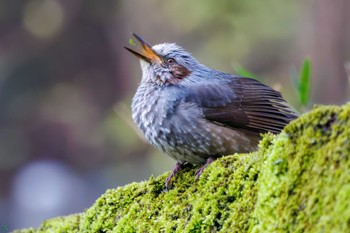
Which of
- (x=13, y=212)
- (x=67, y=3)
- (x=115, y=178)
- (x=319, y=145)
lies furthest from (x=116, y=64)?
(x=319, y=145)

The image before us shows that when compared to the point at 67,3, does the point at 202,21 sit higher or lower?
lower

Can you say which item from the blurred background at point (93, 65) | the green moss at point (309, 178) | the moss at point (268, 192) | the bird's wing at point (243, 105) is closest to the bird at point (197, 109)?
the bird's wing at point (243, 105)

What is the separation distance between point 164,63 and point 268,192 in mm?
2795

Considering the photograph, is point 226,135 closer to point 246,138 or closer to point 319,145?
point 246,138

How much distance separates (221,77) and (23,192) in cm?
1236

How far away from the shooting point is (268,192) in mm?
2434

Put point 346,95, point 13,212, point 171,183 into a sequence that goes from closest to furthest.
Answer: point 171,183 → point 346,95 → point 13,212

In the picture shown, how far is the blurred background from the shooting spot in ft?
60.3

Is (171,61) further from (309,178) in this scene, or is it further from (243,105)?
(309,178)

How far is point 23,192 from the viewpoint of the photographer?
656 inches

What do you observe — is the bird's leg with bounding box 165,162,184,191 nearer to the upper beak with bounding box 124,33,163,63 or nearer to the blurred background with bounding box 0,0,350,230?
the upper beak with bounding box 124,33,163,63

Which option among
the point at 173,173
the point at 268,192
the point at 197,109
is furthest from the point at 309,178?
the point at 197,109

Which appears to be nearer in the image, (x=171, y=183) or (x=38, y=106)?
(x=171, y=183)

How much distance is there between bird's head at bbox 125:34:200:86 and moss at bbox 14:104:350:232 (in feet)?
4.67
